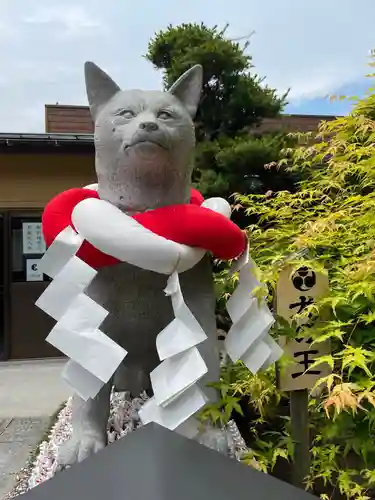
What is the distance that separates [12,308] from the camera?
8008mm

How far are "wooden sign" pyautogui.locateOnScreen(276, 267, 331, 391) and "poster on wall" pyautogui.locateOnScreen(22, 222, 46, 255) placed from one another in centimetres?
628

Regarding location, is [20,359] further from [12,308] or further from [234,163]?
[234,163]

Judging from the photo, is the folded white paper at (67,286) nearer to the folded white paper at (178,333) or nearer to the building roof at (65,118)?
the folded white paper at (178,333)

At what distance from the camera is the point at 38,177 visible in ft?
26.0

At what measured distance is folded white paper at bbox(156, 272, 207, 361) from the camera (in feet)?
7.86

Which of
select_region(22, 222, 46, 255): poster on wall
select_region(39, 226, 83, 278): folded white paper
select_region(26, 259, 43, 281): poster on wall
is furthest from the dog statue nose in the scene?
select_region(26, 259, 43, 281): poster on wall

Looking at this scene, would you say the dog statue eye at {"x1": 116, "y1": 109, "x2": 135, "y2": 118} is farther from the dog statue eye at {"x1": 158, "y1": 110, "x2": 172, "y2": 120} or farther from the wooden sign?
the wooden sign

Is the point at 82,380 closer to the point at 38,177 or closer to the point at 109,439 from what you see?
the point at 109,439

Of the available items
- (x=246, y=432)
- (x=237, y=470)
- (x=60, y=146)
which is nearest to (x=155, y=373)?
(x=237, y=470)

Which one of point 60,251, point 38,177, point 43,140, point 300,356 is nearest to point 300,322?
point 300,356

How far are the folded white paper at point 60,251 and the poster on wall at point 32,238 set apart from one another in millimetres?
5671

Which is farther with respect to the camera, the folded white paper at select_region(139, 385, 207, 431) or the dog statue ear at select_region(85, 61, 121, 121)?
the dog statue ear at select_region(85, 61, 121, 121)

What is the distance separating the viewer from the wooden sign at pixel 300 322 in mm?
2393

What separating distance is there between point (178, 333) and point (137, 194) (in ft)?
2.56
